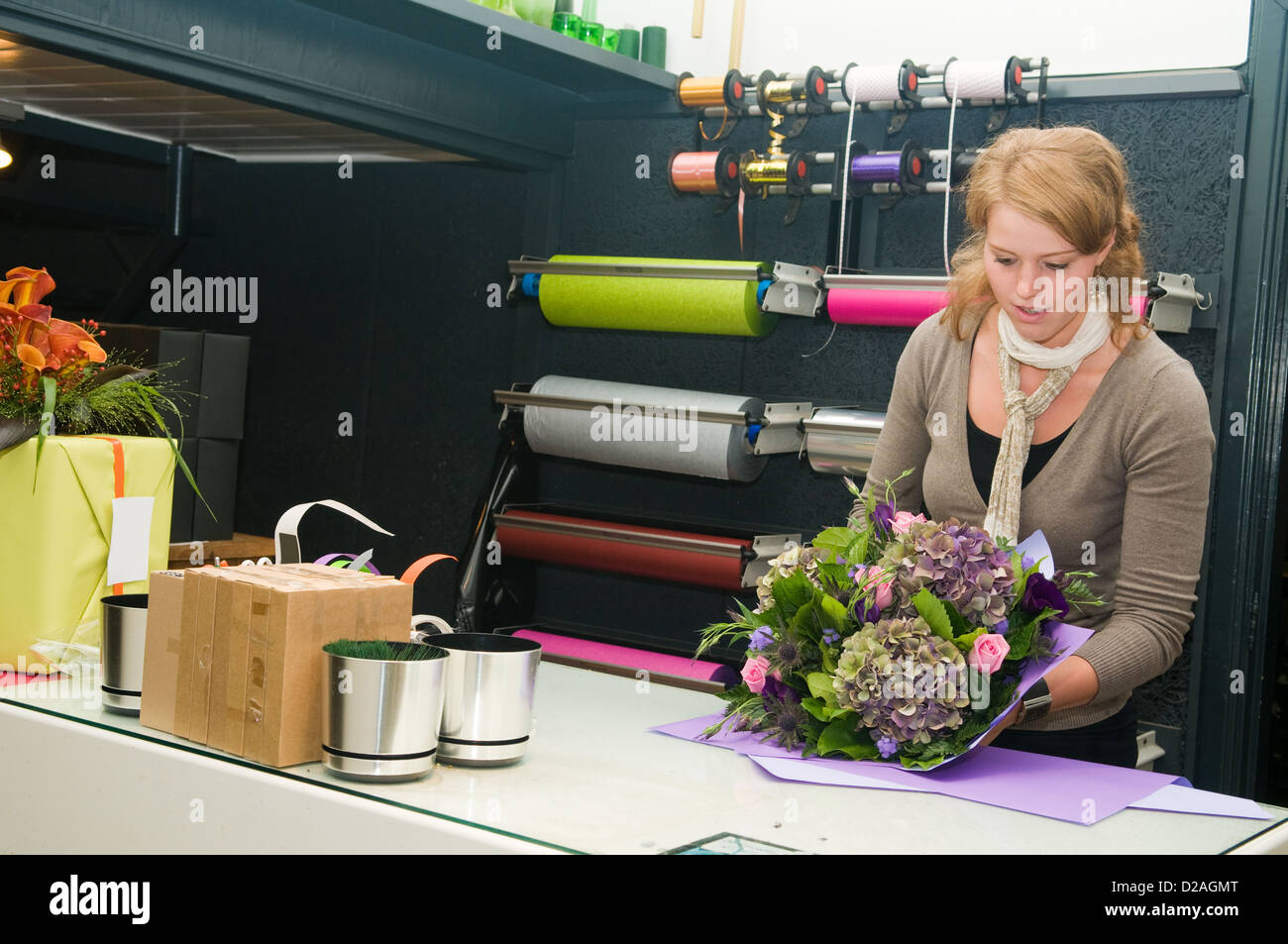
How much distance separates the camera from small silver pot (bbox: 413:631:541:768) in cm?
136

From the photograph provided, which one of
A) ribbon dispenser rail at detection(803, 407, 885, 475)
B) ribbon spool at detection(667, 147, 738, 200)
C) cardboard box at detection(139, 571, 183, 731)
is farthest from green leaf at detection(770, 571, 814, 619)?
ribbon spool at detection(667, 147, 738, 200)

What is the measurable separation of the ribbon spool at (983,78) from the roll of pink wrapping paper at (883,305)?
442 millimetres

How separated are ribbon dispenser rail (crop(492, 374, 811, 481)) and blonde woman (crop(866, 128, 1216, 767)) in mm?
1109

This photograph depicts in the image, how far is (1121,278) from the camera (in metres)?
1.86

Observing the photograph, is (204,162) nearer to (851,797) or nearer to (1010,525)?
(1010,525)

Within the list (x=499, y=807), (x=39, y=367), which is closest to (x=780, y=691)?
(x=499, y=807)

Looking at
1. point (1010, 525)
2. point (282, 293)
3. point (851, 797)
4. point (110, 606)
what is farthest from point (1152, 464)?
point (282, 293)

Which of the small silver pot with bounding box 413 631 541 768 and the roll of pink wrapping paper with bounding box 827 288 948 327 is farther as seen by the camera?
the roll of pink wrapping paper with bounding box 827 288 948 327

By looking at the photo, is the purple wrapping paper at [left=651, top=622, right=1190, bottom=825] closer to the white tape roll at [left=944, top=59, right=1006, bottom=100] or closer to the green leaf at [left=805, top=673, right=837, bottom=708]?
the green leaf at [left=805, top=673, right=837, bottom=708]

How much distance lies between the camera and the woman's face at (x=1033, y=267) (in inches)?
68.4

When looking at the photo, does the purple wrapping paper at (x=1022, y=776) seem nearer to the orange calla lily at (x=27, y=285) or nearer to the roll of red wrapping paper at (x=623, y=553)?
the orange calla lily at (x=27, y=285)

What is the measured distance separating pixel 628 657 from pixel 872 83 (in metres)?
1.45

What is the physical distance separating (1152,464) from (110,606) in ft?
4.24
